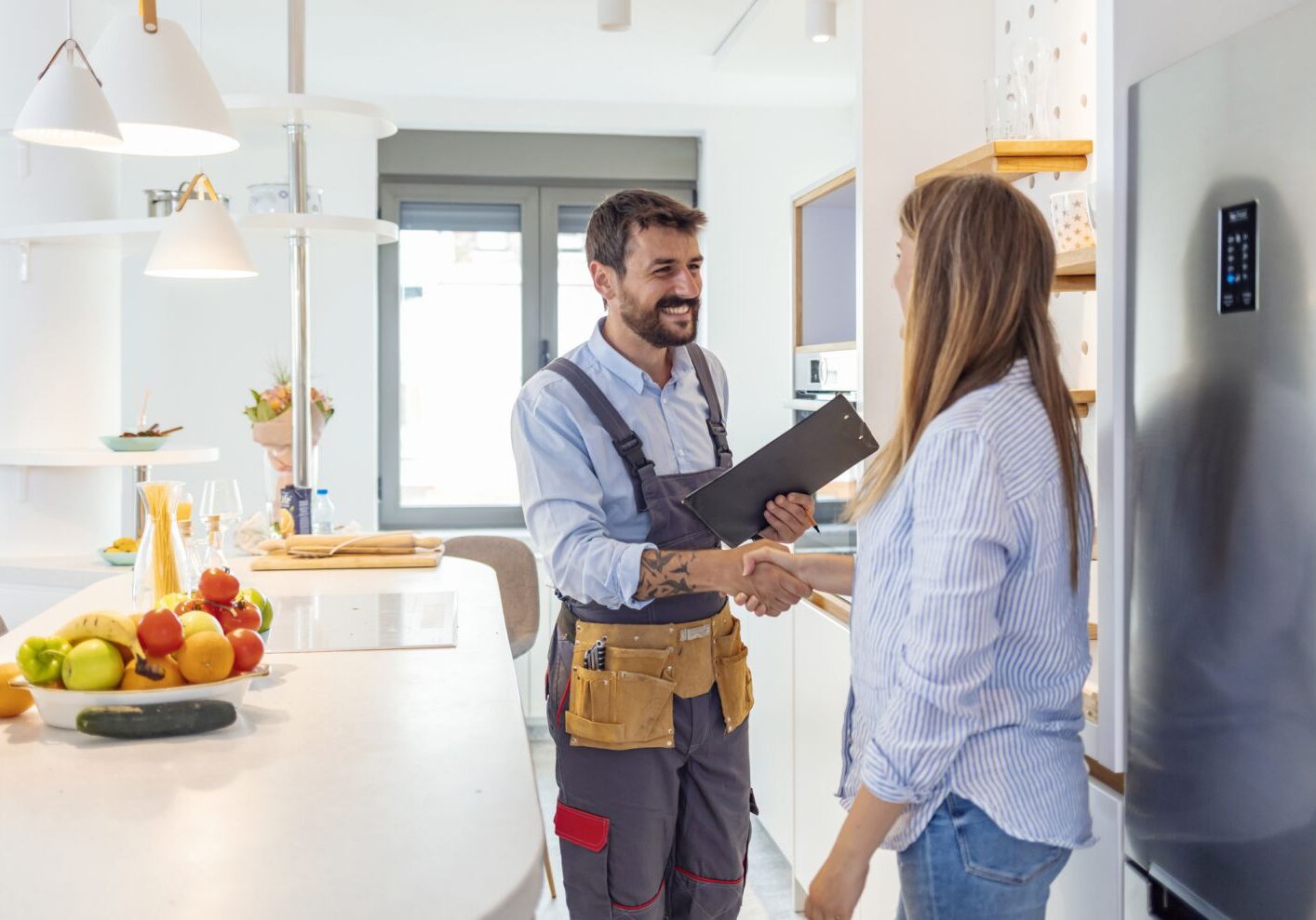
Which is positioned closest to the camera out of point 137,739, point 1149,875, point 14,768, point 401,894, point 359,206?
point 401,894

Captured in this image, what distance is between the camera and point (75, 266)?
3945mm

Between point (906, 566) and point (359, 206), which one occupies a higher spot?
point (359, 206)

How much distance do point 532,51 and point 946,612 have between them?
381 centimetres

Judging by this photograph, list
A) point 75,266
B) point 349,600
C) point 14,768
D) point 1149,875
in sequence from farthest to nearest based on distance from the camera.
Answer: point 75,266
point 349,600
point 1149,875
point 14,768

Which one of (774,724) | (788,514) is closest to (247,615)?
(788,514)

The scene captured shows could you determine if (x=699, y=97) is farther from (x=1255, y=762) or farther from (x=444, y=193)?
(x=1255, y=762)

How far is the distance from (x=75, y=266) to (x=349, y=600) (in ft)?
7.34

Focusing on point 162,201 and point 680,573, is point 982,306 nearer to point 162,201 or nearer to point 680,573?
point 680,573

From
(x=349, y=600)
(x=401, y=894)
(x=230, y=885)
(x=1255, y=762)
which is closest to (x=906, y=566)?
(x=1255, y=762)

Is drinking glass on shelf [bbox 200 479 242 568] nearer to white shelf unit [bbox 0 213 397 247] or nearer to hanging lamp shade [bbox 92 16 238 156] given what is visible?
hanging lamp shade [bbox 92 16 238 156]

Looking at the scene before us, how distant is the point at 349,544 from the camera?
294 centimetres

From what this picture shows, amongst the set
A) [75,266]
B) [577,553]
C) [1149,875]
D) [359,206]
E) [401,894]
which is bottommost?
[1149,875]

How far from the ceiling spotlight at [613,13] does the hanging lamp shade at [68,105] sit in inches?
62.0

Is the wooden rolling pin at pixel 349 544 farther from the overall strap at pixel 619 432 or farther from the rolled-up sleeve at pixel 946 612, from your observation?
the rolled-up sleeve at pixel 946 612
